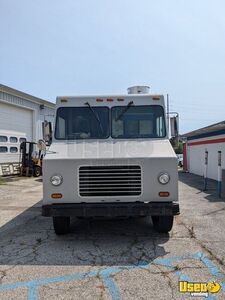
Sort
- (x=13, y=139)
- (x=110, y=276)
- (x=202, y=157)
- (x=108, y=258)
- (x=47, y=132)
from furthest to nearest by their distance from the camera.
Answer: (x=13, y=139), (x=202, y=157), (x=47, y=132), (x=108, y=258), (x=110, y=276)

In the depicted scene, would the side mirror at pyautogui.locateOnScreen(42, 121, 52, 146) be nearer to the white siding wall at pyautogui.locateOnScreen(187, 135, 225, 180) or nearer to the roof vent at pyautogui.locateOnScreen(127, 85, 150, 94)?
the roof vent at pyautogui.locateOnScreen(127, 85, 150, 94)

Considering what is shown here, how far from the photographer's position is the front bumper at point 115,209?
5297mm

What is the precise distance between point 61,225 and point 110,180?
143 centimetres

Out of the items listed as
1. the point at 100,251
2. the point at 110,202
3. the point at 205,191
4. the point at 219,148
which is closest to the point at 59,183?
the point at 110,202

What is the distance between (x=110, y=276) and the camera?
4230 mm

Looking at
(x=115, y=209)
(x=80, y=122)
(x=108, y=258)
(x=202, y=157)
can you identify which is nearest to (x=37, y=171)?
(x=202, y=157)

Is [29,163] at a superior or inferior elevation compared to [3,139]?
inferior

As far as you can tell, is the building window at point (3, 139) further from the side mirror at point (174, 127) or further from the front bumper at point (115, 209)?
the front bumper at point (115, 209)

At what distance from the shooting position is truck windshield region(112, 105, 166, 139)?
6539 mm

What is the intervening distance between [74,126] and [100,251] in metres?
2.62

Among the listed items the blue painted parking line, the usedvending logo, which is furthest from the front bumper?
the usedvending logo

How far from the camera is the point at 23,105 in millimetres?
21328

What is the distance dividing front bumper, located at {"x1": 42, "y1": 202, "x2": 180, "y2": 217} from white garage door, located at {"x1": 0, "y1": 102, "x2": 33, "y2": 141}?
1469 cm

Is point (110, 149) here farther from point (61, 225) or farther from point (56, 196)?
point (61, 225)
